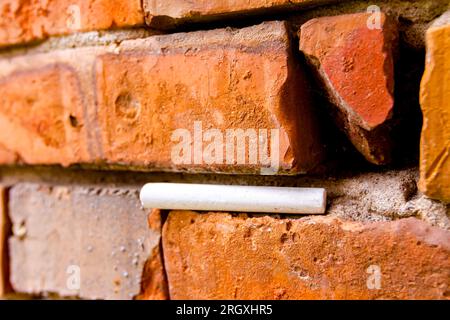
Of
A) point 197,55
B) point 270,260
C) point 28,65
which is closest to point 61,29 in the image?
point 28,65

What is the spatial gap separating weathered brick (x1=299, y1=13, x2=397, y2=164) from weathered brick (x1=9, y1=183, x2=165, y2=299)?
222mm

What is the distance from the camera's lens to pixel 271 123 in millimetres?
434

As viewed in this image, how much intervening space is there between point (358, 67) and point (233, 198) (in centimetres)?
15

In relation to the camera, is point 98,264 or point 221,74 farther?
point 98,264

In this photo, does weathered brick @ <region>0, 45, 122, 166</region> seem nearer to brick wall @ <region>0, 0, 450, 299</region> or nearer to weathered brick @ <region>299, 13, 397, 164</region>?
A: brick wall @ <region>0, 0, 450, 299</region>

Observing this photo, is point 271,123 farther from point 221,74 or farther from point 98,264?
point 98,264

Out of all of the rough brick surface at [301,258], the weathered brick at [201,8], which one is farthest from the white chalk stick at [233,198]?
the weathered brick at [201,8]

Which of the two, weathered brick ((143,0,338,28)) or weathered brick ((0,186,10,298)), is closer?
weathered brick ((143,0,338,28))

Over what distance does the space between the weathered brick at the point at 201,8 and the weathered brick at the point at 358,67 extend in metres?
0.03

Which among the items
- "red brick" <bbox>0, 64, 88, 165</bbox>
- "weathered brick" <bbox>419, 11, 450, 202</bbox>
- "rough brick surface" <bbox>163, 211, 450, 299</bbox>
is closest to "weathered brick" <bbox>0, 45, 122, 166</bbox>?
"red brick" <bbox>0, 64, 88, 165</bbox>

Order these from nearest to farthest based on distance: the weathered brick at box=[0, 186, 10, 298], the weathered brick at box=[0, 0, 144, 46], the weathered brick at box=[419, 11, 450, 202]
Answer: the weathered brick at box=[419, 11, 450, 202], the weathered brick at box=[0, 0, 144, 46], the weathered brick at box=[0, 186, 10, 298]

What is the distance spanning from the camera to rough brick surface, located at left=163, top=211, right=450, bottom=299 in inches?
15.8

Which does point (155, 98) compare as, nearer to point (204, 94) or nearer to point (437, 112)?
point (204, 94)
